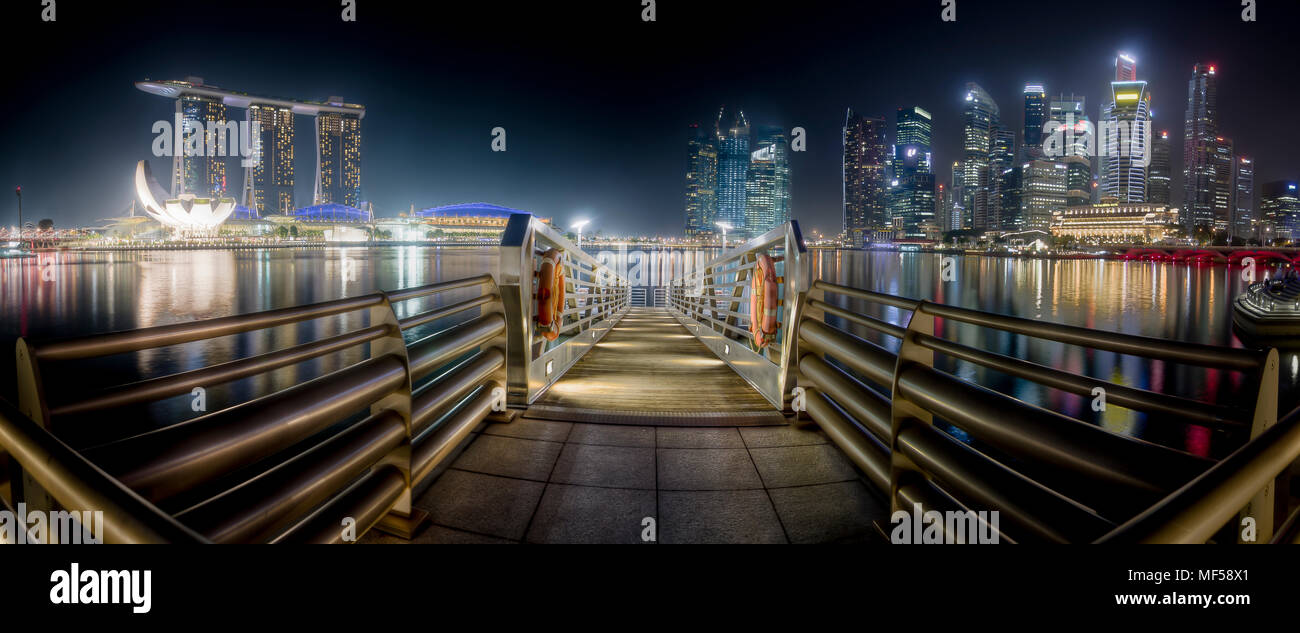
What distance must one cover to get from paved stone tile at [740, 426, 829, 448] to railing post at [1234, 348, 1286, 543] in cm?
250

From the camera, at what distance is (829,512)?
3.05 m

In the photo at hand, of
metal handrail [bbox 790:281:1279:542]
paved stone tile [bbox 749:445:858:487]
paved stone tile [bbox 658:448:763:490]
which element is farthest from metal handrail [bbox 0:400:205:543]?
paved stone tile [bbox 749:445:858:487]

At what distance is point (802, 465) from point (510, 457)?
1962 millimetres

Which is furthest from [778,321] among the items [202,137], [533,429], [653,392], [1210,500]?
[202,137]

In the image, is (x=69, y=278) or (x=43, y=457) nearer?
(x=43, y=457)

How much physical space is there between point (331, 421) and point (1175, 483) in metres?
2.93

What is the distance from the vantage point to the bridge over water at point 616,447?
156 centimetres

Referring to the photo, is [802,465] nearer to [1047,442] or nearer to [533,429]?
[1047,442]

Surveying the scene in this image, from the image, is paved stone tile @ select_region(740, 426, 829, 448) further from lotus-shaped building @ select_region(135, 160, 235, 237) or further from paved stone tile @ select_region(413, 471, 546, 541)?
lotus-shaped building @ select_region(135, 160, 235, 237)

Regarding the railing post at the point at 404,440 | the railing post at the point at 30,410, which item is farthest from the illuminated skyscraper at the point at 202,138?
the railing post at the point at 30,410

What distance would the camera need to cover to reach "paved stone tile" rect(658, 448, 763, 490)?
341 centimetres

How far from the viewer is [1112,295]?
47.5 m
